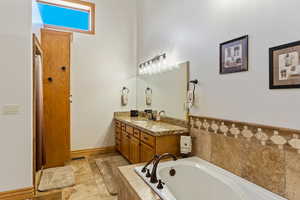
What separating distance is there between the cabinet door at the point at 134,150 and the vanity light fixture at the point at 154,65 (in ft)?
4.52

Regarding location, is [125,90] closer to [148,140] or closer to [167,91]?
[167,91]

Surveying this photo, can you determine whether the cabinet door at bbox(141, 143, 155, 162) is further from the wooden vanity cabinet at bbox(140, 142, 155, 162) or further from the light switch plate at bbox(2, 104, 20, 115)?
the light switch plate at bbox(2, 104, 20, 115)

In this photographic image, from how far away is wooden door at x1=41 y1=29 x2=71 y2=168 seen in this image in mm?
3180

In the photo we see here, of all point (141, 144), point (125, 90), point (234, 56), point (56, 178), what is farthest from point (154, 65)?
point (56, 178)

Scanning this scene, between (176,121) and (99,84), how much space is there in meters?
2.10

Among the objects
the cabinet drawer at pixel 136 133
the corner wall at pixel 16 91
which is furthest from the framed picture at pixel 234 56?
the corner wall at pixel 16 91

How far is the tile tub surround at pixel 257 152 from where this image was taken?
4.50 feet

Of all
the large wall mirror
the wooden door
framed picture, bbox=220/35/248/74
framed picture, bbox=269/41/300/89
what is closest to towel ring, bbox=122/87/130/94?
the large wall mirror

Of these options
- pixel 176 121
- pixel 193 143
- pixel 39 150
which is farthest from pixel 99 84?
pixel 193 143

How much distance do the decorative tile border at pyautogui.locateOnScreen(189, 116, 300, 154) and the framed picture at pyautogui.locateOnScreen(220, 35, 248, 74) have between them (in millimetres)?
570

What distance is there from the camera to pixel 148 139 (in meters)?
2.52

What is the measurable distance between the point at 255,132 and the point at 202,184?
0.78 metres

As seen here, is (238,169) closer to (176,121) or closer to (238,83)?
(238,83)

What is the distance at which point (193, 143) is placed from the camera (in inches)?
94.9
